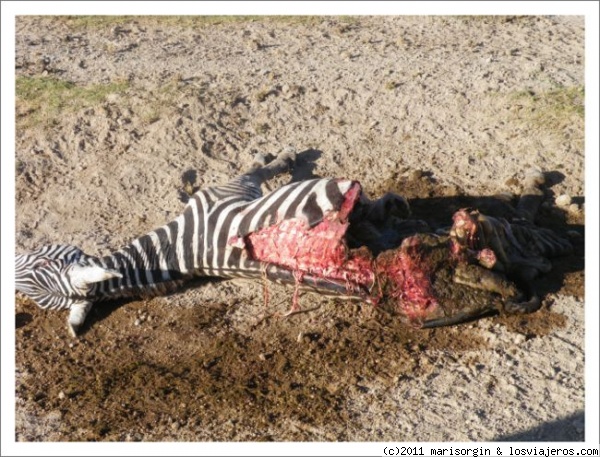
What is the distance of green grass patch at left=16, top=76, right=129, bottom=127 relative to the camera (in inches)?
398

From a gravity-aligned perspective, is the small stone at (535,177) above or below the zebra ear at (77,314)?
above

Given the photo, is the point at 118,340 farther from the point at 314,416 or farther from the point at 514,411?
the point at 514,411

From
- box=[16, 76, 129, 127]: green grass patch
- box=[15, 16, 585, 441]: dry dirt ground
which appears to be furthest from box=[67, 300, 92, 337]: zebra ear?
box=[16, 76, 129, 127]: green grass patch

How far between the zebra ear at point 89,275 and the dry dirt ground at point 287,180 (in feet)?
1.48

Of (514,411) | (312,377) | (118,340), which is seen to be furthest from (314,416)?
(118,340)

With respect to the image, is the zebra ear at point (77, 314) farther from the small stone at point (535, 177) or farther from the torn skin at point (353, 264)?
the small stone at point (535, 177)

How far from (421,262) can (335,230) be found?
2.49 ft

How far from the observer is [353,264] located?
7.09m

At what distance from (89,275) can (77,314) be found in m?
0.49

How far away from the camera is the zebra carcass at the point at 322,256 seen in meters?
6.98

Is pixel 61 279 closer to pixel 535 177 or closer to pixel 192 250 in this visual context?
pixel 192 250

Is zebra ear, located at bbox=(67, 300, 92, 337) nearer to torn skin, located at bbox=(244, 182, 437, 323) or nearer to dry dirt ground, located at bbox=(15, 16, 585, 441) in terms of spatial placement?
dry dirt ground, located at bbox=(15, 16, 585, 441)

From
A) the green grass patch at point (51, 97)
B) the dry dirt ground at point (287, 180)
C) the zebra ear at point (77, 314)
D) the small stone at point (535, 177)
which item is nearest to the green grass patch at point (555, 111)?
the dry dirt ground at point (287, 180)

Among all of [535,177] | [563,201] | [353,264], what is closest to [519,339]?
[353,264]
